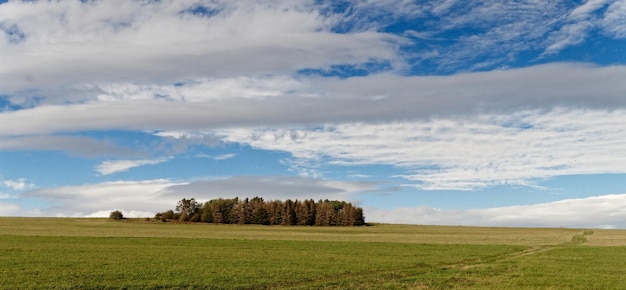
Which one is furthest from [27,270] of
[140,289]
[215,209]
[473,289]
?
[215,209]

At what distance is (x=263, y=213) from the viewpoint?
183375 mm

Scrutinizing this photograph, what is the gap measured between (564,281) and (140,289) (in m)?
27.6

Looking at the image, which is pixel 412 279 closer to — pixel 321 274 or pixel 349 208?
pixel 321 274

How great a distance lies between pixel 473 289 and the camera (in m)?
30.9

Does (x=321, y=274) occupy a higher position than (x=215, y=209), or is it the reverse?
(x=215, y=209)

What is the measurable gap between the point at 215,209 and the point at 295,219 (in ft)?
92.9

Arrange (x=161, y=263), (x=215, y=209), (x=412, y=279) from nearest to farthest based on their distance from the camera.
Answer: (x=412, y=279) < (x=161, y=263) < (x=215, y=209)

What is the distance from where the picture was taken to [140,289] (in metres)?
29.7

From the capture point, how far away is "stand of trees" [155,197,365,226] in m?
182

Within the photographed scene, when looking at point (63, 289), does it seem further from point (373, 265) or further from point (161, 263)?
point (373, 265)

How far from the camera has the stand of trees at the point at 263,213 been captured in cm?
18250

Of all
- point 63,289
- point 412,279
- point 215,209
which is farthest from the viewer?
point 215,209

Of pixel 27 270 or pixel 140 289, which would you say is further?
pixel 27 270

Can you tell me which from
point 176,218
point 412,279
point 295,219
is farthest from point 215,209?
point 412,279
